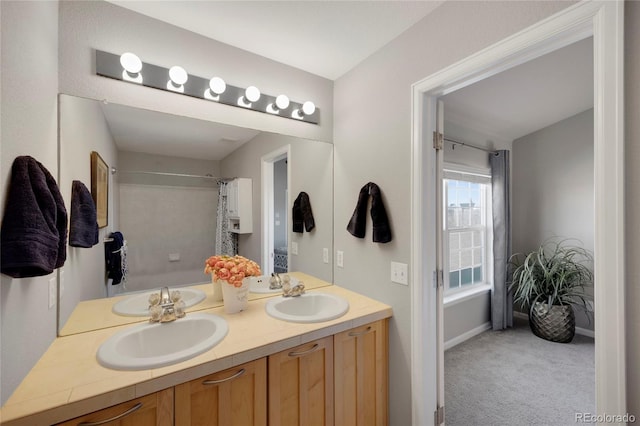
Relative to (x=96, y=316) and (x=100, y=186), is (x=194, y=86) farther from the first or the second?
(x=96, y=316)

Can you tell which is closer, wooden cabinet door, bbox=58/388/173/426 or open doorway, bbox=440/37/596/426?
wooden cabinet door, bbox=58/388/173/426

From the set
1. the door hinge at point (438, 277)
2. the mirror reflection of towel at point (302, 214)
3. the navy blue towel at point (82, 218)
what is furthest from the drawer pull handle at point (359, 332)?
the navy blue towel at point (82, 218)

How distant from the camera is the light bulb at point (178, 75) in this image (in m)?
1.41

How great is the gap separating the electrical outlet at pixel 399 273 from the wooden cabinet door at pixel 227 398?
84cm

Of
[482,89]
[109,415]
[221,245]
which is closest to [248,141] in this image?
[221,245]

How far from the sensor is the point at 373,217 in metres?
1.62

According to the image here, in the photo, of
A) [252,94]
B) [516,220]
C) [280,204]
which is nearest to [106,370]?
[280,204]

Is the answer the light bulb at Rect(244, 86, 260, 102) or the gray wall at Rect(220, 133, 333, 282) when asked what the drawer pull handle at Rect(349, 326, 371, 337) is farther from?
the light bulb at Rect(244, 86, 260, 102)

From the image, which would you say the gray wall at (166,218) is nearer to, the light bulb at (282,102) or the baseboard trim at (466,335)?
the light bulb at (282,102)

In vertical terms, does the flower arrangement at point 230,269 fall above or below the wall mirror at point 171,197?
below

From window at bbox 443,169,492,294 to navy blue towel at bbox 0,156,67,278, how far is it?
9.74ft

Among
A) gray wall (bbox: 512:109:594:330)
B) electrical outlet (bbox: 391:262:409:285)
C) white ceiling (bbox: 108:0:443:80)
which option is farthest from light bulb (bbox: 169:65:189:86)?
gray wall (bbox: 512:109:594:330)

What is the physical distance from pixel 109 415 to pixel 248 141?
57.2 inches

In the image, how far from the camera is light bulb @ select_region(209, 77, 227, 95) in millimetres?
1535
